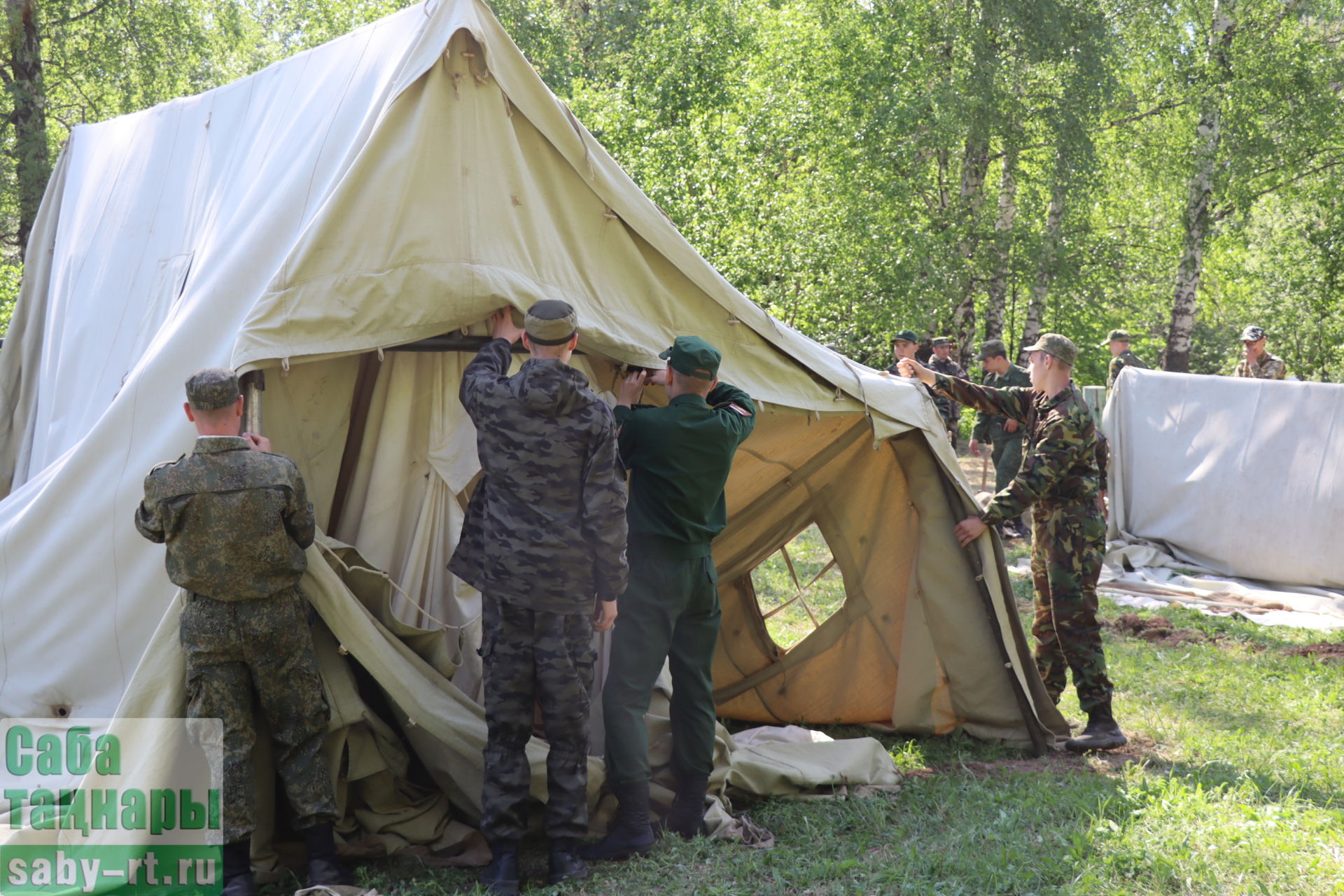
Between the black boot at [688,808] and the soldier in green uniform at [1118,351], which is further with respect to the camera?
the soldier in green uniform at [1118,351]

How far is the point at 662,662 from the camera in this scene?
408 centimetres

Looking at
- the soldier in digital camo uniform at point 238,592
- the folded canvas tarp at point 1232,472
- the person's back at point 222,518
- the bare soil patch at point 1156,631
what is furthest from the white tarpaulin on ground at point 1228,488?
the person's back at point 222,518

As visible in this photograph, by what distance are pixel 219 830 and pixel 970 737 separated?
364 centimetres

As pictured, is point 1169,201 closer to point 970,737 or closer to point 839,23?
point 839,23

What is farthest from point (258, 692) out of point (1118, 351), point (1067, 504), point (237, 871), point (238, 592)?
point (1118, 351)

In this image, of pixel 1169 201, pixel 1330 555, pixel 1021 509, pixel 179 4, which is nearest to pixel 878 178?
pixel 1169 201

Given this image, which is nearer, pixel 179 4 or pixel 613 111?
pixel 179 4

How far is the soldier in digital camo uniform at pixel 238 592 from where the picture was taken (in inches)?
132

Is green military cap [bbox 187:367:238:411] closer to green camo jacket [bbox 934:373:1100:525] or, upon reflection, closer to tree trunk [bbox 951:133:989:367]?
green camo jacket [bbox 934:373:1100:525]

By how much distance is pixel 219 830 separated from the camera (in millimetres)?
3355

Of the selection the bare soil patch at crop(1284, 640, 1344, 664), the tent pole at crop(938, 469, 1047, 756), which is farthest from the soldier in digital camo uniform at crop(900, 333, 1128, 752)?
the bare soil patch at crop(1284, 640, 1344, 664)

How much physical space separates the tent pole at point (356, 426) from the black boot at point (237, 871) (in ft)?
4.03

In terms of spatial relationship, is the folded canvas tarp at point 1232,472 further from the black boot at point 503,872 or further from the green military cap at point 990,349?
the black boot at point 503,872

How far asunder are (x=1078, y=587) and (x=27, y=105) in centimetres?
1316
